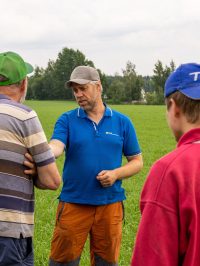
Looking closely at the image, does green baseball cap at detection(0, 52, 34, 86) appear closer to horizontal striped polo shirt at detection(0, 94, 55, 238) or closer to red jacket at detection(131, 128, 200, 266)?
horizontal striped polo shirt at detection(0, 94, 55, 238)

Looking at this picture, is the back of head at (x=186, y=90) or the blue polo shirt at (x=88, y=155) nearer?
the back of head at (x=186, y=90)

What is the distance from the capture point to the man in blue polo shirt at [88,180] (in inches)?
179

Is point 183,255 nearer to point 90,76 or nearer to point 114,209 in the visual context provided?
point 114,209

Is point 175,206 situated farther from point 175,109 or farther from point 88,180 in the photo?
point 88,180

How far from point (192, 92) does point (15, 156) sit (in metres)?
1.37

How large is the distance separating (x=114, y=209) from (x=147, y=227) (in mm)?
2592

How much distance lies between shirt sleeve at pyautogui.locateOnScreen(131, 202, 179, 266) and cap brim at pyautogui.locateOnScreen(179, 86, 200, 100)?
500 millimetres

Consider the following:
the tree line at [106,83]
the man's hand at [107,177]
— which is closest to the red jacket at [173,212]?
the man's hand at [107,177]

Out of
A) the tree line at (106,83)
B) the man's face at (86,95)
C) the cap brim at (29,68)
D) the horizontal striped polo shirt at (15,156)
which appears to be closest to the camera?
the horizontal striped polo shirt at (15,156)

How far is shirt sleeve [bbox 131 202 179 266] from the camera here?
204 centimetres

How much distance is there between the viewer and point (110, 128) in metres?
4.68

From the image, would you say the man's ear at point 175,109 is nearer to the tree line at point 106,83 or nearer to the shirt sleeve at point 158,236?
the shirt sleeve at point 158,236

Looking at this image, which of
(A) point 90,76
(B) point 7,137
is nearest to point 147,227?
(B) point 7,137

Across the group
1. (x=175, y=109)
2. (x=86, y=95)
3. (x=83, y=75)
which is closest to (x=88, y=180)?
(x=86, y=95)
